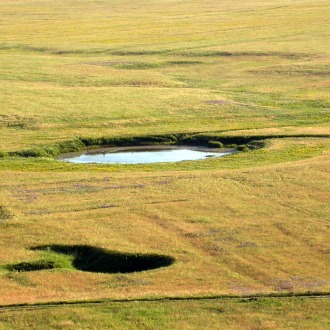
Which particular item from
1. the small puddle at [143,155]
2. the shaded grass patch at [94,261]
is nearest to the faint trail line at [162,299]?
the shaded grass patch at [94,261]

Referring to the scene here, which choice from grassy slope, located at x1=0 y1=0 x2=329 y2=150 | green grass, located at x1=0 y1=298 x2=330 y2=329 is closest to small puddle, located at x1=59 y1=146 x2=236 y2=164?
grassy slope, located at x1=0 y1=0 x2=329 y2=150

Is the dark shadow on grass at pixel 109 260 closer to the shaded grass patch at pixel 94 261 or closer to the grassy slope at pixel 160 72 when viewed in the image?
the shaded grass patch at pixel 94 261

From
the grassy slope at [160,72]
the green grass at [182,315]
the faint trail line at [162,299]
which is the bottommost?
the green grass at [182,315]

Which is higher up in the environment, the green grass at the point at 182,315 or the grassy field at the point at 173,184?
the grassy field at the point at 173,184

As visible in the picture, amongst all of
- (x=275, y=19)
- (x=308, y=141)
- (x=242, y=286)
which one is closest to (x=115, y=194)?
(x=242, y=286)

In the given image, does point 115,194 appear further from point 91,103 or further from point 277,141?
point 91,103

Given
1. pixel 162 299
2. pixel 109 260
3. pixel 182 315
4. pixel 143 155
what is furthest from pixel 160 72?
pixel 182 315

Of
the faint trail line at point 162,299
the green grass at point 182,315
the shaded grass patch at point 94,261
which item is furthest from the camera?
the shaded grass patch at point 94,261
